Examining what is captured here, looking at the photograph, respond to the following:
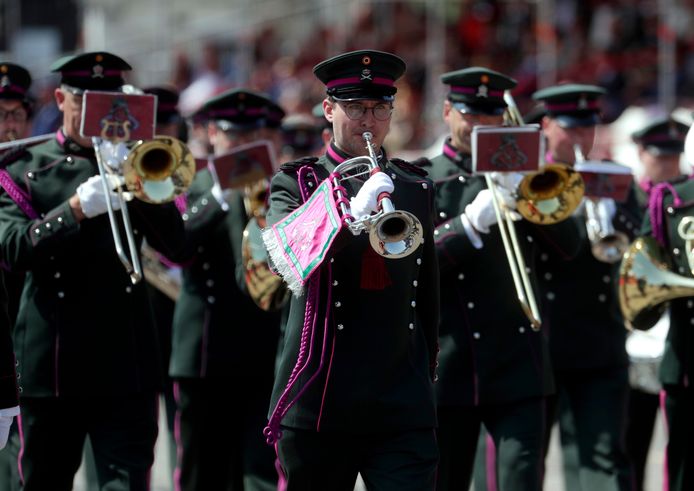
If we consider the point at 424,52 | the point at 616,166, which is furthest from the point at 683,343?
the point at 424,52

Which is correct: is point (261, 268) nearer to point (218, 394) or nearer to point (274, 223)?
point (218, 394)

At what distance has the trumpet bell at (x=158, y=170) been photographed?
586 centimetres

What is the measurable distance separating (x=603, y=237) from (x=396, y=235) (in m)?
2.90

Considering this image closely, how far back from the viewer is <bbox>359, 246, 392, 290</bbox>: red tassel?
16.0 feet

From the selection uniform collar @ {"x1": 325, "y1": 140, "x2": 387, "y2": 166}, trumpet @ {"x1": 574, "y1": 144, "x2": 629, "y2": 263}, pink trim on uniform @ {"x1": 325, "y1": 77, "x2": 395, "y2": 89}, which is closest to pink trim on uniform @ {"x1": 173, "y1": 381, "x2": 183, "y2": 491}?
trumpet @ {"x1": 574, "y1": 144, "x2": 629, "y2": 263}

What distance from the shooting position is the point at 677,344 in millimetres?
6590

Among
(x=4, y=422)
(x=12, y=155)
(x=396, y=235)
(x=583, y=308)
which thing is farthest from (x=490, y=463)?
(x=12, y=155)

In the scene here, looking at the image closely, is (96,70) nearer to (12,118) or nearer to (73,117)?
(73,117)

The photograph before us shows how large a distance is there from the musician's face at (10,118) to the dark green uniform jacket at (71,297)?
62 cm

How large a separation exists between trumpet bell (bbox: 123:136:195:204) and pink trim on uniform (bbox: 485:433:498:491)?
1.70 metres

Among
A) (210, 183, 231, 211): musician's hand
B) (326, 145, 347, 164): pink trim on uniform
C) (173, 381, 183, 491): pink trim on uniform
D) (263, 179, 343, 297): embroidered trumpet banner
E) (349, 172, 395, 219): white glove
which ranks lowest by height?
(173, 381, 183, 491): pink trim on uniform

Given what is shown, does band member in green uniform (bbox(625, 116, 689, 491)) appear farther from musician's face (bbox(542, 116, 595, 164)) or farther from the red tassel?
the red tassel

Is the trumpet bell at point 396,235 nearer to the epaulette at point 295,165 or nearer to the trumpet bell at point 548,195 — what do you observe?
the epaulette at point 295,165

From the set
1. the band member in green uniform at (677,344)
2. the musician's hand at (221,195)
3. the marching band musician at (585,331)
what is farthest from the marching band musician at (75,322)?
the band member in green uniform at (677,344)
